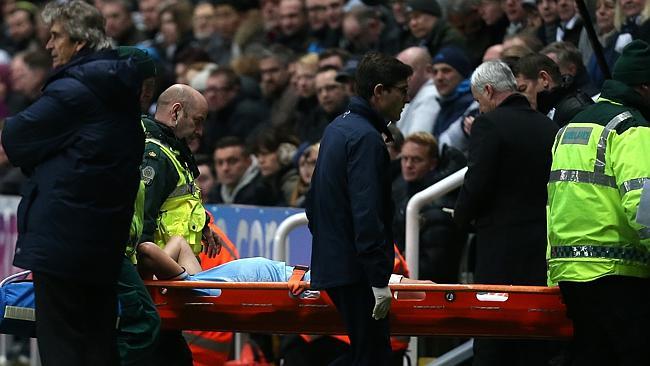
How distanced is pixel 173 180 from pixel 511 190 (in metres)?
1.88

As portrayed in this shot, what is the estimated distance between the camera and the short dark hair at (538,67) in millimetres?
9211

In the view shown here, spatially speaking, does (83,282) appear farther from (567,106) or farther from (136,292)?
(567,106)

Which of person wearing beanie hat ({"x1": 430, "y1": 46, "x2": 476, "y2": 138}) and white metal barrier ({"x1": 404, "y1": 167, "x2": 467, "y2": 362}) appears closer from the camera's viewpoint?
white metal barrier ({"x1": 404, "y1": 167, "x2": 467, "y2": 362})

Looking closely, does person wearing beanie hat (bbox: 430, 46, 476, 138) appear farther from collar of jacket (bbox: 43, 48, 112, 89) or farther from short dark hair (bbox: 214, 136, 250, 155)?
collar of jacket (bbox: 43, 48, 112, 89)

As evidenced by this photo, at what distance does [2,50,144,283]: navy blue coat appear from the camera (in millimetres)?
7148

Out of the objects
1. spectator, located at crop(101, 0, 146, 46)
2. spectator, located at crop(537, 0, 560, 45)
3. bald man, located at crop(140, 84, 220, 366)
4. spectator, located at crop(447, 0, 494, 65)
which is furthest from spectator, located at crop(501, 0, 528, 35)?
spectator, located at crop(101, 0, 146, 46)

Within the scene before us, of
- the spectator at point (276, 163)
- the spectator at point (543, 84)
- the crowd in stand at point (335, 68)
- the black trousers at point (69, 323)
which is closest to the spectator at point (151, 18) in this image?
the crowd in stand at point (335, 68)

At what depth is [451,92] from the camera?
451 inches

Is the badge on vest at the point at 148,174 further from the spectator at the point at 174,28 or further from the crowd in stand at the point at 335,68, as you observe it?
the spectator at the point at 174,28

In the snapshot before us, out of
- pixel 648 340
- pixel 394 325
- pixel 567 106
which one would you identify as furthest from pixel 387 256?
pixel 567 106

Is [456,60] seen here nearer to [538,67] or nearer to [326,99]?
[326,99]

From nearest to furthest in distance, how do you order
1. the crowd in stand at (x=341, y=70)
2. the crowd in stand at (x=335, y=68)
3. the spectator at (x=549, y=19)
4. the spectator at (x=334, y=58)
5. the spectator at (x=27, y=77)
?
the crowd in stand at (x=341, y=70)
the crowd in stand at (x=335, y=68)
the spectator at (x=549, y=19)
the spectator at (x=334, y=58)
the spectator at (x=27, y=77)

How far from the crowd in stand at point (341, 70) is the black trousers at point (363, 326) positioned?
1.63 m

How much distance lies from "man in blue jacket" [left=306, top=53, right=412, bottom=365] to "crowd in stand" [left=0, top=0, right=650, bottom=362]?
1.36 m
